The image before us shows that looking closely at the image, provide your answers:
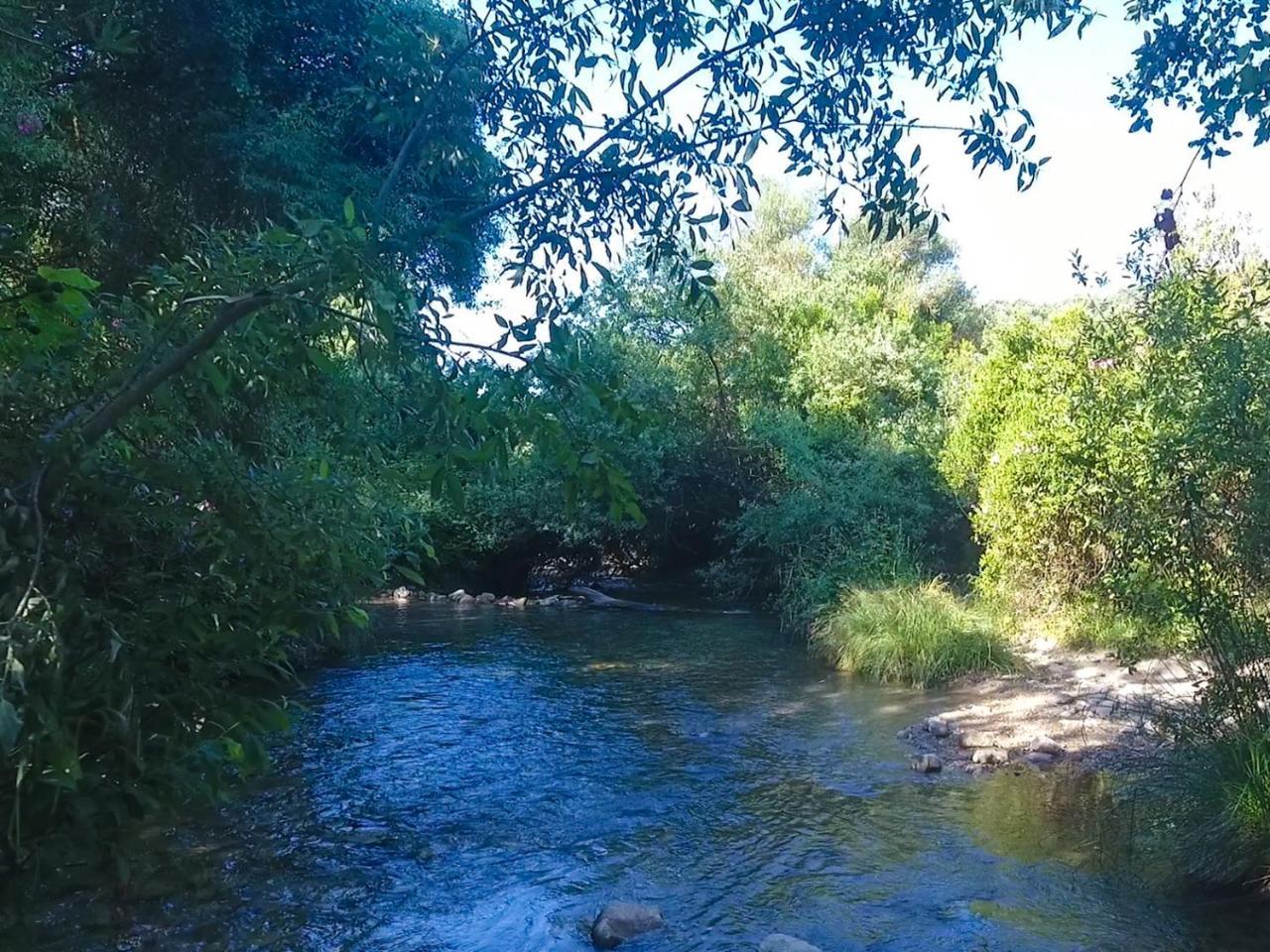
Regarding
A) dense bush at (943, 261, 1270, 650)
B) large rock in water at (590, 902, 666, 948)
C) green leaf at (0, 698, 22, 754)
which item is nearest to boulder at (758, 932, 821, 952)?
large rock in water at (590, 902, 666, 948)

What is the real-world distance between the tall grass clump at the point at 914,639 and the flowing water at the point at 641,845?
0.67 m

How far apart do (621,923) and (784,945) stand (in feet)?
2.94

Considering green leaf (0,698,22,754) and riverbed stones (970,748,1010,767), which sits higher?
green leaf (0,698,22,754)

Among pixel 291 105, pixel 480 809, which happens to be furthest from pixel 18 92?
pixel 480 809

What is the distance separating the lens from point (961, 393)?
17.2 m

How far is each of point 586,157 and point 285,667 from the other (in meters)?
1.84

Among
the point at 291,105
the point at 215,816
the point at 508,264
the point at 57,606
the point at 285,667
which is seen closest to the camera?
the point at 57,606

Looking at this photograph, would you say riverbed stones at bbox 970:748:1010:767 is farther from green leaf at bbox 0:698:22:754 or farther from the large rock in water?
green leaf at bbox 0:698:22:754

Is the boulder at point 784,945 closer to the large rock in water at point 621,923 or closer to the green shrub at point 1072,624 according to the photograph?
the large rock in water at point 621,923

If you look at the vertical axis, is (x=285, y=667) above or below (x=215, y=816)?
above

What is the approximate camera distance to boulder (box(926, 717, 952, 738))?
29.4 feet

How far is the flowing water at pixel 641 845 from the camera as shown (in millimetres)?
5301

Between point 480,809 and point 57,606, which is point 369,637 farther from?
point 57,606

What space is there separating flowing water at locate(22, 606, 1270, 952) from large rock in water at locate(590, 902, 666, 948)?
0.34ft
